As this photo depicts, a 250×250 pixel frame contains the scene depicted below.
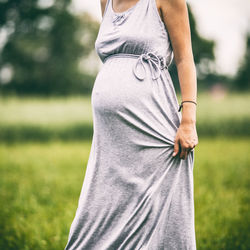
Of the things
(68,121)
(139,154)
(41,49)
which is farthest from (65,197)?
(41,49)

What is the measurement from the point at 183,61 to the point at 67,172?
431 cm

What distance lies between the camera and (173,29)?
1.46 metres

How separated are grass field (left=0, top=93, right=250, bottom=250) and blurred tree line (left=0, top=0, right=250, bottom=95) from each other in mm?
16265

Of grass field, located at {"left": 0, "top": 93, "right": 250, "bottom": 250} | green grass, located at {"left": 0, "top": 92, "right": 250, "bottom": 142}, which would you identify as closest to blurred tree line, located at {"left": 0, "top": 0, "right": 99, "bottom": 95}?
grass field, located at {"left": 0, "top": 93, "right": 250, "bottom": 250}

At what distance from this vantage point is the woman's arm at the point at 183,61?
144cm

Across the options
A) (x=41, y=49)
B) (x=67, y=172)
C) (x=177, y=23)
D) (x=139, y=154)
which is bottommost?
(x=67, y=172)

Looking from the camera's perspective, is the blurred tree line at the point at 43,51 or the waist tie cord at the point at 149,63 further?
the blurred tree line at the point at 43,51

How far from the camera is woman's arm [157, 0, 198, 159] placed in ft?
4.73

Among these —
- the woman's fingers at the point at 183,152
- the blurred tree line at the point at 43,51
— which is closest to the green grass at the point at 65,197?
the woman's fingers at the point at 183,152

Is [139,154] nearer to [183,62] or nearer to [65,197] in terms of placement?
[183,62]

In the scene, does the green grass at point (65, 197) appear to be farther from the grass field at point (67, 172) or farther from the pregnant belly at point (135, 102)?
the pregnant belly at point (135, 102)

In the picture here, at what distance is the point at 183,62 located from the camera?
150 cm

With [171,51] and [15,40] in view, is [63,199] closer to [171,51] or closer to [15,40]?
[171,51]

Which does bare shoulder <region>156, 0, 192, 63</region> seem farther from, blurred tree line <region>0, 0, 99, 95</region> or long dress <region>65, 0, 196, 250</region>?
blurred tree line <region>0, 0, 99, 95</region>
